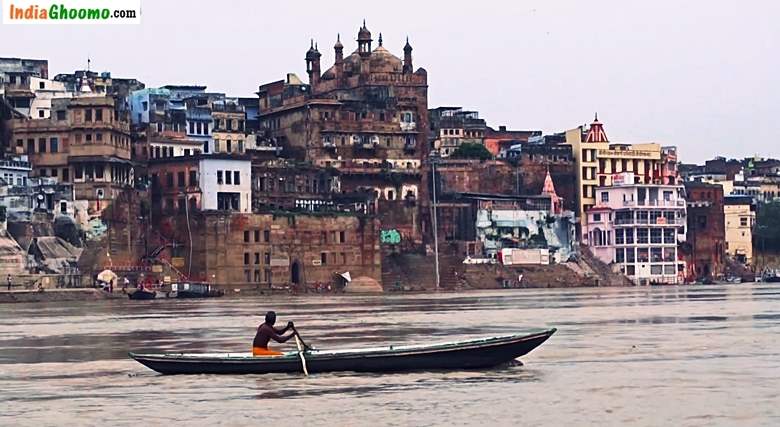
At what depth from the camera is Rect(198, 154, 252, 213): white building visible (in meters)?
104

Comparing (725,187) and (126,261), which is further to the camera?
(725,187)

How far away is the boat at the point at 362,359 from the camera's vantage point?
103 feet

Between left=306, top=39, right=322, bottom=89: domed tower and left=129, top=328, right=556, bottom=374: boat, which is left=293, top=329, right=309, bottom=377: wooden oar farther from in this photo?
left=306, top=39, right=322, bottom=89: domed tower

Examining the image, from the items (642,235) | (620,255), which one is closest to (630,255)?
(620,255)

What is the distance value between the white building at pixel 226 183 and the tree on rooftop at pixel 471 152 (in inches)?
1085

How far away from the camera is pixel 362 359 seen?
1225 inches

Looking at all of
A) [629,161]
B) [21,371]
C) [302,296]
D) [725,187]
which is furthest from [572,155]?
[21,371]

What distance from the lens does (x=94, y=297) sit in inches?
3644

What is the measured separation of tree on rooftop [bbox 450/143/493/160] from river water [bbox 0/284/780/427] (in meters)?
75.9

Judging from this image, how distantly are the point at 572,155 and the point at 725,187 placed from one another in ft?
93.5

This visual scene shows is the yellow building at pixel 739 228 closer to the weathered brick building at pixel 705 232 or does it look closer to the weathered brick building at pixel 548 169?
the weathered brick building at pixel 705 232

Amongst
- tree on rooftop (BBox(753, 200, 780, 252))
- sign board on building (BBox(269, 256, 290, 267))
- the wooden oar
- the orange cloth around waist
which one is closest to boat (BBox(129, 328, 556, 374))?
the wooden oar

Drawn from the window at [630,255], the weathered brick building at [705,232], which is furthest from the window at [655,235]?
the weathered brick building at [705,232]

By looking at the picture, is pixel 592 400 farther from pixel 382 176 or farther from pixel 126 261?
pixel 382 176
